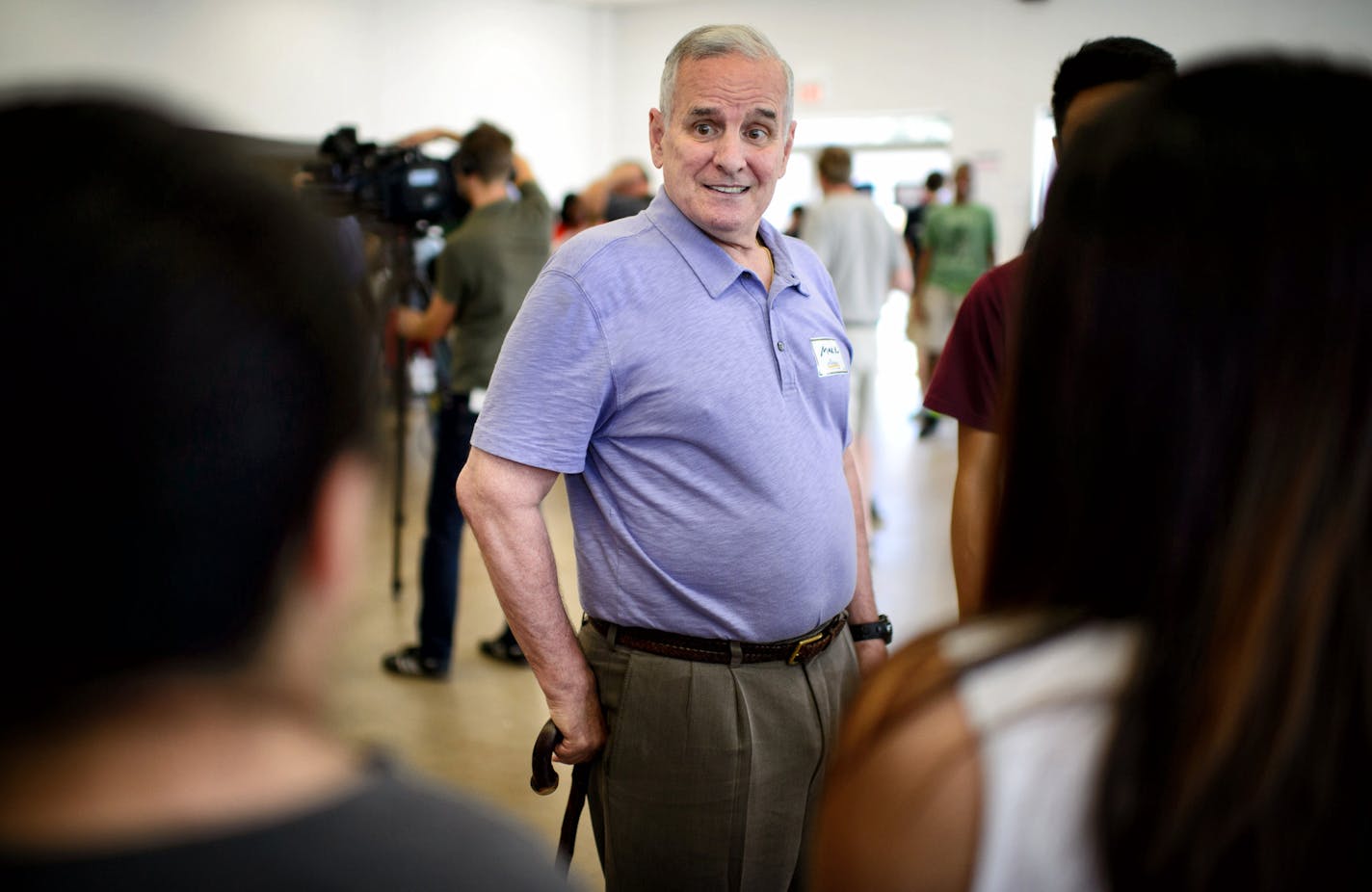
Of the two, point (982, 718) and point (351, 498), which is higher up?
point (351, 498)

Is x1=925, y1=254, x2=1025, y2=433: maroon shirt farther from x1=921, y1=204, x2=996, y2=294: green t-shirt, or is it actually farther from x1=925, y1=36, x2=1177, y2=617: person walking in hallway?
x1=921, y1=204, x2=996, y2=294: green t-shirt

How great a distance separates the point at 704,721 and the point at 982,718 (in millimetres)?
971

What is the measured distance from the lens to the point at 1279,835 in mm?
604

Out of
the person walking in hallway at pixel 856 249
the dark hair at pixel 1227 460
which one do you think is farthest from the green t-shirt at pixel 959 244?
the dark hair at pixel 1227 460

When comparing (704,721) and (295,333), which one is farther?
(704,721)

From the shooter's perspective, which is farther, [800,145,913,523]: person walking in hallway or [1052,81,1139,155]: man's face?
[800,145,913,523]: person walking in hallway

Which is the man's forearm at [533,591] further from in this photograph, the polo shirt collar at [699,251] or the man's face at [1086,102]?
the man's face at [1086,102]

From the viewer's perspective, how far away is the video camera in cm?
378

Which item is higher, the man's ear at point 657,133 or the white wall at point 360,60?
the white wall at point 360,60

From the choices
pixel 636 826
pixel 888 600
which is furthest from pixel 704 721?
pixel 888 600

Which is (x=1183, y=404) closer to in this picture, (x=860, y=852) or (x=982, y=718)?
(x=982, y=718)

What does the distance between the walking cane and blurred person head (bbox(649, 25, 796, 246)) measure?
0.77 m

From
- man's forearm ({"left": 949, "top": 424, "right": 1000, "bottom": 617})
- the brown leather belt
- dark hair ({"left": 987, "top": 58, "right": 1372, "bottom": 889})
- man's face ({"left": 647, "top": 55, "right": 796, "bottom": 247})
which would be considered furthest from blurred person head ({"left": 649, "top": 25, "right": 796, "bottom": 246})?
dark hair ({"left": 987, "top": 58, "right": 1372, "bottom": 889})

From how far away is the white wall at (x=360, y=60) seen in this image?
8.18 meters
